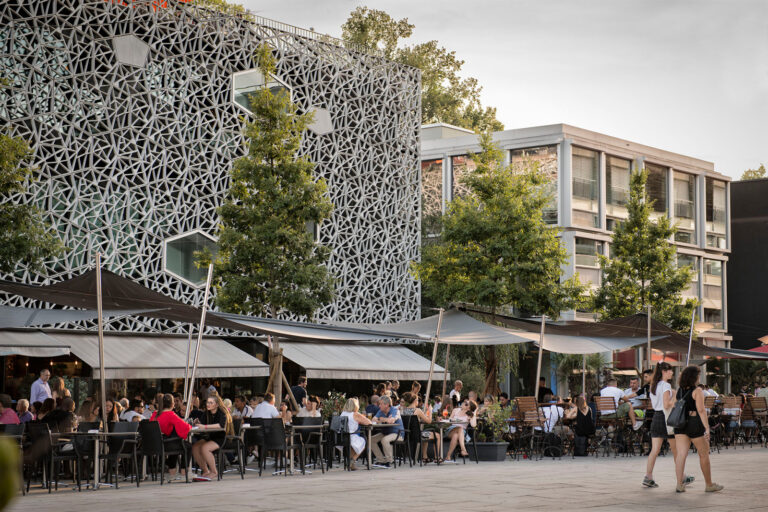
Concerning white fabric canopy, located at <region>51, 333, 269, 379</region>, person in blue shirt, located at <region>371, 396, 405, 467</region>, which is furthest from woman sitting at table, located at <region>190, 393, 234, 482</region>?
white fabric canopy, located at <region>51, 333, 269, 379</region>

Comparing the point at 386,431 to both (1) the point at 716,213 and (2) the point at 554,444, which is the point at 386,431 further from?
(1) the point at 716,213

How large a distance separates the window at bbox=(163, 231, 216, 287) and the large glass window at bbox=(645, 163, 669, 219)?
80.6 ft

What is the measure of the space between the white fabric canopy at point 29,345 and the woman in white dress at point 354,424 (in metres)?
6.57

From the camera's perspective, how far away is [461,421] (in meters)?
17.5

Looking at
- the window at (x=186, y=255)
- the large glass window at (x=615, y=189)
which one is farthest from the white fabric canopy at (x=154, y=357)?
the large glass window at (x=615, y=189)

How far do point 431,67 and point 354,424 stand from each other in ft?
139

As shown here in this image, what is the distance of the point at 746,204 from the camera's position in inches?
2105

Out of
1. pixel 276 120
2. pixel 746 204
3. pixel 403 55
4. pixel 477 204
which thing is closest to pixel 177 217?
pixel 276 120

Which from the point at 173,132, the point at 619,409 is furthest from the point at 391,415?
the point at 173,132

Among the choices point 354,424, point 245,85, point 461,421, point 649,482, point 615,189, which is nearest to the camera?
point 649,482

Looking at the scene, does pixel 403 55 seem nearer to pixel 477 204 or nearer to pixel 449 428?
pixel 477 204

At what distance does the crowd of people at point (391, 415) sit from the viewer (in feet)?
37.6

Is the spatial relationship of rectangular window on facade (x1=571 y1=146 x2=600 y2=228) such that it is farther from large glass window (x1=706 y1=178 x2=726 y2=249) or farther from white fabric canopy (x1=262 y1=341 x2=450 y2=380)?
white fabric canopy (x1=262 y1=341 x2=450 y2=380)

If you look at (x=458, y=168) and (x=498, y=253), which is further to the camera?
(x=458, y=168)
